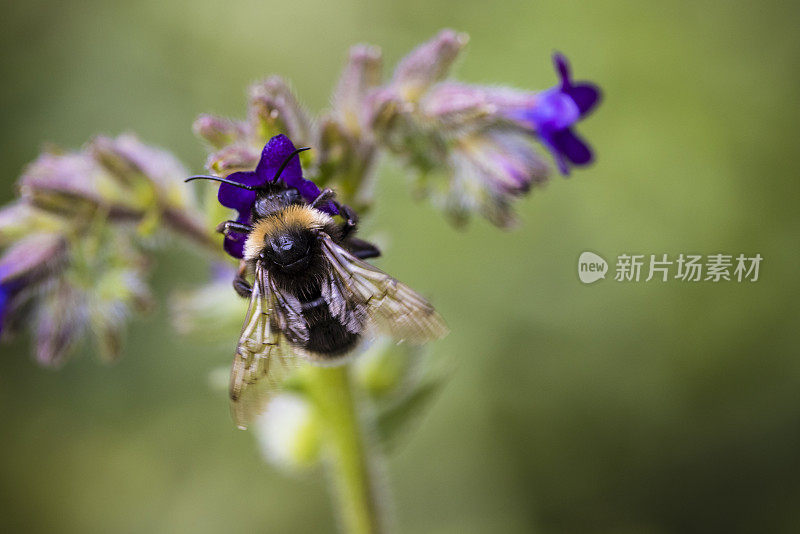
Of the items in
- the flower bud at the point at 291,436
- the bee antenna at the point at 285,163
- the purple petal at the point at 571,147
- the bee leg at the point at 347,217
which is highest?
the purple petal at the point at 571,147

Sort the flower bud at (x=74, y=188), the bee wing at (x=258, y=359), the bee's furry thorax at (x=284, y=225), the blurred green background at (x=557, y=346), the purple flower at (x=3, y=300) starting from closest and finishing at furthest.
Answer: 1. the bee wing at (x=258, y=359)
2. the bee's furry thorax at (x=284, y=225)
3. the flower bud at (x=74, y=188)
4. the purple flower at (x=3, y=300)
5. the blurred green background at (x=557, y=346)

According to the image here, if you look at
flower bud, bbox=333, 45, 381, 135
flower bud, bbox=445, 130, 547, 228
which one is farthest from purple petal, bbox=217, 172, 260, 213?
flower bud, bbox=445, 130, 547, 228

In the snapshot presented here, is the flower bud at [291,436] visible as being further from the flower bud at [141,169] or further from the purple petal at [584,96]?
the purple petal at [584,96]

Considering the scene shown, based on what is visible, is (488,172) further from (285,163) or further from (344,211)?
(285,163)

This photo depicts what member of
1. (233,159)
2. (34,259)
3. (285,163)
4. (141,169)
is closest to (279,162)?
(285,163)

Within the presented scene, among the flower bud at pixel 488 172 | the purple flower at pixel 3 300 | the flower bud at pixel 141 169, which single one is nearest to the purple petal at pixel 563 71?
the flower bud at pixel 488 172
